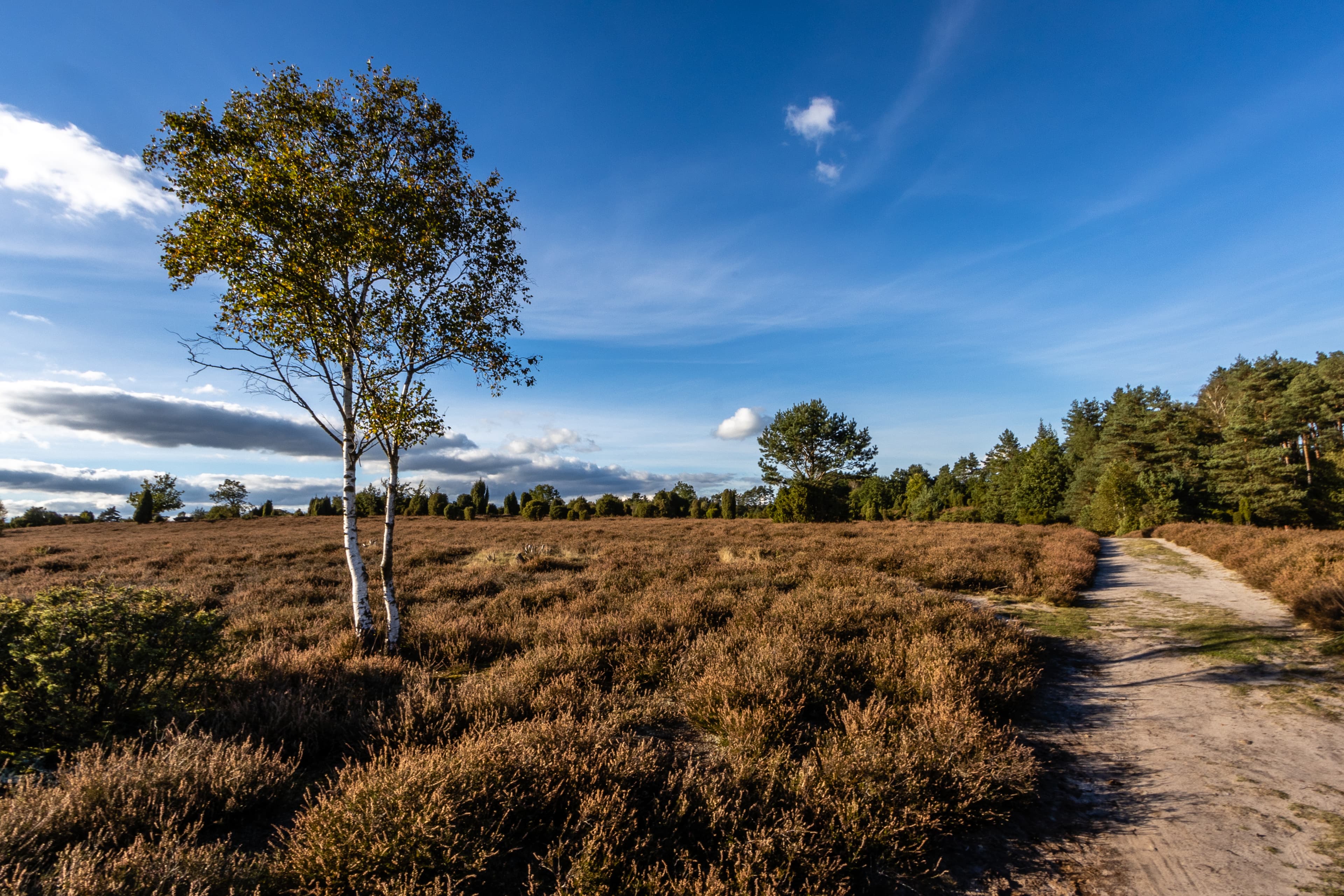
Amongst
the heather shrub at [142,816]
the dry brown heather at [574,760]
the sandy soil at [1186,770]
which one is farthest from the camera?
the sandy soil at [1186,770]

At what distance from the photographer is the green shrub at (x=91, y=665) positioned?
404cm

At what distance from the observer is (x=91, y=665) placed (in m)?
4.29

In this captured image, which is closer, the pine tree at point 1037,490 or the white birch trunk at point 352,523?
the white birch trunk at point 352,523

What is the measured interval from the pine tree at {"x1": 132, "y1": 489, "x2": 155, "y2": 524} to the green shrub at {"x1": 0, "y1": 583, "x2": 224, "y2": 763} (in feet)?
196

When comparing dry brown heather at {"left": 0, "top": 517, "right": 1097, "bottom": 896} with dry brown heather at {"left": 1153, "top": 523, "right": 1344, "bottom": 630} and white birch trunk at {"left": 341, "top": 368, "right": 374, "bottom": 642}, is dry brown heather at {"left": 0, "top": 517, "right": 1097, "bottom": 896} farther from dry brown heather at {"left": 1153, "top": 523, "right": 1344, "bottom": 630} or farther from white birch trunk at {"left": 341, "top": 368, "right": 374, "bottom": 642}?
dry brown heather at {"left": 1153, "top": 523, "right": 1344, "bottom": 630}

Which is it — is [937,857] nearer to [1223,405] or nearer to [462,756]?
[462,756]

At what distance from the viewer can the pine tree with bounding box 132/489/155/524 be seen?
4697cm

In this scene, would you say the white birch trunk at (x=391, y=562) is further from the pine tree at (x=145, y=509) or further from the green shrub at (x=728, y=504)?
the pine tree at (x=145, y=509)

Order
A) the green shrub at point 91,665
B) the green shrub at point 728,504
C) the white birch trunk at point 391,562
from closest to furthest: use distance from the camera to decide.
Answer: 1. the green shrub at point 91,665
2. the white birch trunk at point 391,562
3. the green shrub at point 728,504

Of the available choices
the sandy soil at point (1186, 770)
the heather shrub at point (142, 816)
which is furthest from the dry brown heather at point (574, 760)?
the sandy soil at point (1186, 770)

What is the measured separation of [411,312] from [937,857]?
911cm

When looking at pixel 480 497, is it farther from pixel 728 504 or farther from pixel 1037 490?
pixel 1037 490

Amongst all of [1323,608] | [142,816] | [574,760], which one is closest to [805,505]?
[1323,608]

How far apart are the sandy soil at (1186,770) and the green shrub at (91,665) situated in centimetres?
671
